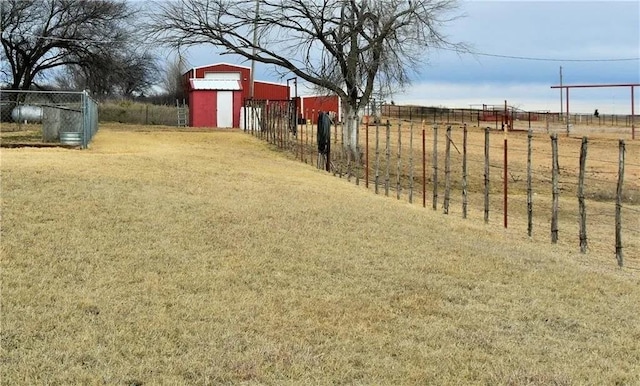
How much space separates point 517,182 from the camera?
67.0 feet

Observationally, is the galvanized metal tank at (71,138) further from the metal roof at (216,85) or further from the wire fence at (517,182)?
the metal roof at (216,85)

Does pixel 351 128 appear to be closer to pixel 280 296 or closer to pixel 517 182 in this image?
pixel 517 182

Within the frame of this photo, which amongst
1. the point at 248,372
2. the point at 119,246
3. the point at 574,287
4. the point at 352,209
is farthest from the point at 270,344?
the point at 352,209

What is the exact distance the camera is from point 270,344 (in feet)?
14.6


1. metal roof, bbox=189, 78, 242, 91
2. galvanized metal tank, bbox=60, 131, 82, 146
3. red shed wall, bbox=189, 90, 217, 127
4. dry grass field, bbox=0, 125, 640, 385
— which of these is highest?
metal roof, bbox=189, 78, 242, 91

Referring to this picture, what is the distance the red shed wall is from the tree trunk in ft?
50.9

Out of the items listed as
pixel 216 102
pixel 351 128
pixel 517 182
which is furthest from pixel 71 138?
pixel 216 102

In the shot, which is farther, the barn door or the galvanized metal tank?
the barn door

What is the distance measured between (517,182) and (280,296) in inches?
636

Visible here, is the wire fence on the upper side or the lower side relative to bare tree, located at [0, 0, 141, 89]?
lower

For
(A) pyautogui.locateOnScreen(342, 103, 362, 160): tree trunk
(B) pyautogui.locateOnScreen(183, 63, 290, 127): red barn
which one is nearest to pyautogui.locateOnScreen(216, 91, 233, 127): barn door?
(B) pyautogui.locateOnScreen(183, 63, 290, 127): red barn

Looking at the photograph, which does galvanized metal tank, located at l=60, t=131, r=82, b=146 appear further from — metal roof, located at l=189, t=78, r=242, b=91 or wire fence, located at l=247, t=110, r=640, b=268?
metal roof, located at l=189, t=78, r=242, b=91

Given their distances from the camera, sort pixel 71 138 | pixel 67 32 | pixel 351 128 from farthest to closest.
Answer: pixel 67 32 < pixel 351 128 < pixel 71 138

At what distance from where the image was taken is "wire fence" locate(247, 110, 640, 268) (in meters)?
10.7
